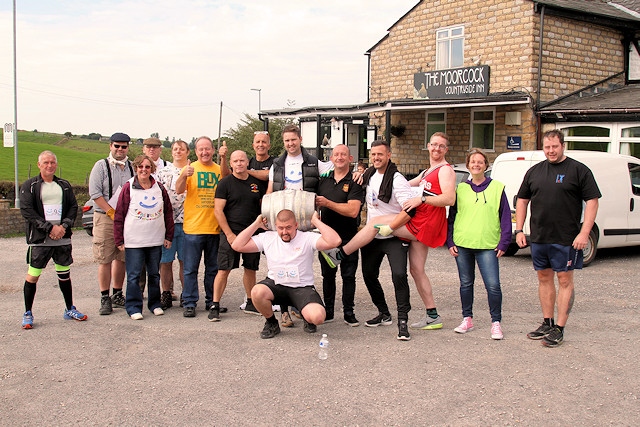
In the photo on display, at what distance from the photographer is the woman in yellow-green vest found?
5.94m

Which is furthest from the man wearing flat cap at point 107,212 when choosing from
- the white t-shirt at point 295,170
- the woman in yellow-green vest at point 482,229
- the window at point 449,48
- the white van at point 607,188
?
the window at point 449,48

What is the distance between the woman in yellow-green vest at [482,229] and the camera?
19.5 feet

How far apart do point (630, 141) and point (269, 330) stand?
41.7 feet

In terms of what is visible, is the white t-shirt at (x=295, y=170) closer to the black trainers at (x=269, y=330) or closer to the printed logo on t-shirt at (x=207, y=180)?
the printed logo on t-shirt at (x=207, y=180)

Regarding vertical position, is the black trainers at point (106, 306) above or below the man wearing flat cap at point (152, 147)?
below

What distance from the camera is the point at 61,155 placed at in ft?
184

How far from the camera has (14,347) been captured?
5758mm

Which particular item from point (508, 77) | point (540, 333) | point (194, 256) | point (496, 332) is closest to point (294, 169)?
point (194, 256)

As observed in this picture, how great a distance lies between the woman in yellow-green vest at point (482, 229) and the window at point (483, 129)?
12976 mm

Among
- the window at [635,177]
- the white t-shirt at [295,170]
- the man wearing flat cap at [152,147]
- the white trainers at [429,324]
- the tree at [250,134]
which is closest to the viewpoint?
the white trainers at [429,324]

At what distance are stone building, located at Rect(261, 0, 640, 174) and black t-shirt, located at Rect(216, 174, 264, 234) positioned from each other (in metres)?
11.5

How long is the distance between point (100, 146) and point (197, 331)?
70191 mm

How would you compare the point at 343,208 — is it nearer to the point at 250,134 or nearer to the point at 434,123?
the point at 434,123

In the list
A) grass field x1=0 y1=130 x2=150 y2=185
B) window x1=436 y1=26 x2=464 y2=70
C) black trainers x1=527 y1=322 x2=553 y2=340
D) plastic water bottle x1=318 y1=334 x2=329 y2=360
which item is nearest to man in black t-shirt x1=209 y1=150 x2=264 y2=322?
plastic water bottle x1=318 y1=334 x2=329 y2=360
